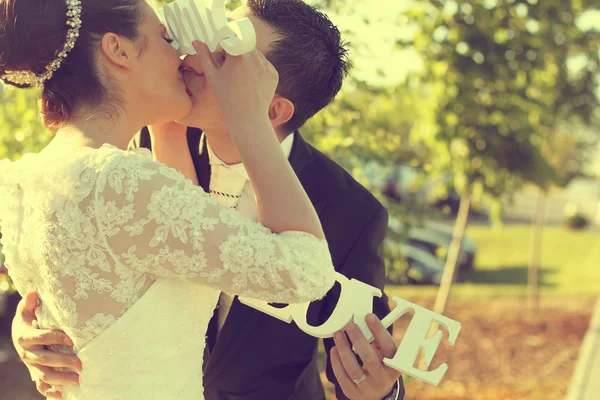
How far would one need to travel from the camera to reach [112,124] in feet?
6.29

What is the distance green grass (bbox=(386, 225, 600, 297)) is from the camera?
1212cm

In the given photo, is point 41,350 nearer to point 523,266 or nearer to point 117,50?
point 117,50

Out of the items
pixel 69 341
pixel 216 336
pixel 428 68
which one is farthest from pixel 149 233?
pixel 428 68

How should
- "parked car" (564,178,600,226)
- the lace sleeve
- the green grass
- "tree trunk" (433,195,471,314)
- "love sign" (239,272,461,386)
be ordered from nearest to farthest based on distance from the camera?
the lace sleeve → "love sign" (239,272,461,386) → "tree trunk" (433,195,471,314) → the green grass → "parked car" (564,178,600,226)

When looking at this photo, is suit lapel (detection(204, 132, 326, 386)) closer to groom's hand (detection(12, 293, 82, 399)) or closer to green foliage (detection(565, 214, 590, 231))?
groom's hand (detection(12, 293, 82, 399))

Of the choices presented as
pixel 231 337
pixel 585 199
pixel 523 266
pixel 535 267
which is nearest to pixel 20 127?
pixel 231 337

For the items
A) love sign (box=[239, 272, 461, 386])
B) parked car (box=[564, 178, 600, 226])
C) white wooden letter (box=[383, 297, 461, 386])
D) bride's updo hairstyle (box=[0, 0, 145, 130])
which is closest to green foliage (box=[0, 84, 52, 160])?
bride's updo hairstyle (box=[0, 0, 145, 130])

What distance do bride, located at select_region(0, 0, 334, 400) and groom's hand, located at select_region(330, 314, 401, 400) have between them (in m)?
0.25

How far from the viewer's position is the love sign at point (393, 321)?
1.93 metres

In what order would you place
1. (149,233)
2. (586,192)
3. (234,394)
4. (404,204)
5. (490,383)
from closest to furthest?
1. (149,233)
2. (234,394)
3. (404,204)
4. (490,383)
5. (586,192)

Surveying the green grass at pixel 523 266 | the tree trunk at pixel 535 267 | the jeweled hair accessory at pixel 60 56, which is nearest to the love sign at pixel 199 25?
the jeweled hair accessory at pixel 60 56

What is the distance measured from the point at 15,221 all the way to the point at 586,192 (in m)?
34.6

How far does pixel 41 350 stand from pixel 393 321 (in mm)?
1040

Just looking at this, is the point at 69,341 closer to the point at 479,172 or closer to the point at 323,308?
the point at 323,308
